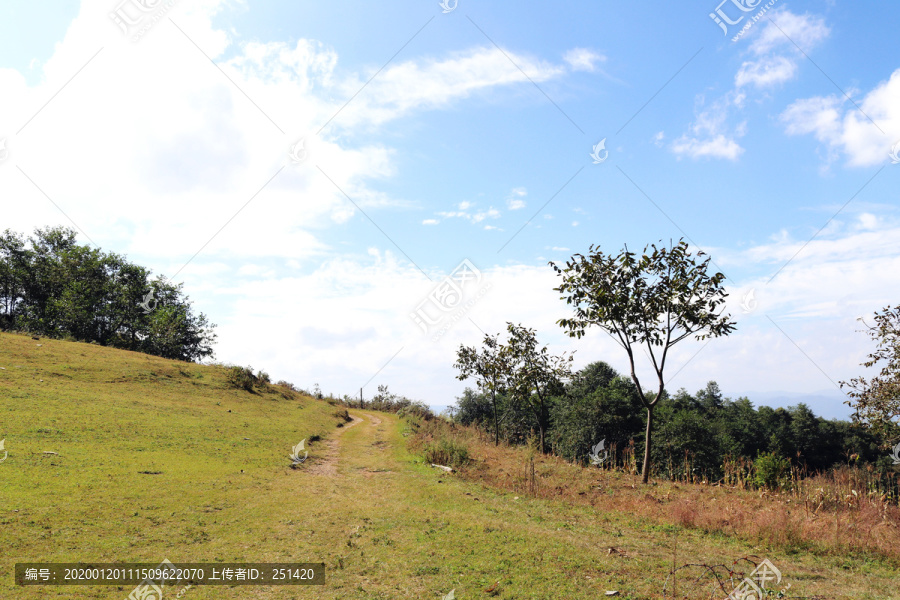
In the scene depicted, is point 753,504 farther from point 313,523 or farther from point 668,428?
point 668,428

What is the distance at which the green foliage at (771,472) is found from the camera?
51.0 ft

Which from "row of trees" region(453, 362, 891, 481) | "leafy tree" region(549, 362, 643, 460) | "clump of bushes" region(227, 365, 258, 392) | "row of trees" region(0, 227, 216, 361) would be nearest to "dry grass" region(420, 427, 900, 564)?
"row of trees" region(453, 362, 891, 481)

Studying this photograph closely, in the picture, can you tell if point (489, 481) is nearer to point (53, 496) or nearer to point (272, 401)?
point (53, 496)

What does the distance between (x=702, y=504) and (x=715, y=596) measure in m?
7.12

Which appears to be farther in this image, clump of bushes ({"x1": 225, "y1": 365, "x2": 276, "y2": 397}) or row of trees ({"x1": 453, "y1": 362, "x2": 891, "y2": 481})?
clump of bushes ({"x1": 225, "y1": 365, "x2": 276, "y2": 397})

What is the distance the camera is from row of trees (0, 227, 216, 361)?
59.2 m

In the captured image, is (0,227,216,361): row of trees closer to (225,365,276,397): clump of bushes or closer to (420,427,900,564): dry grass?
(225,365,276,397): clump of bushes

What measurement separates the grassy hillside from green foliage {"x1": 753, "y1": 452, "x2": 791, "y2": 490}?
6.59 m

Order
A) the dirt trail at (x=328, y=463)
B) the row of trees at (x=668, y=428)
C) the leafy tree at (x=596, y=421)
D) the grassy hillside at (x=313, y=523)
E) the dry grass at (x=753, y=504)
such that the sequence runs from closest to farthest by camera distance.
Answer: the grassy hillside at (x=313, y=523) < the dry grass at (x=753, y=504) < the dirt trail at (x=328, y=463) < the row of trees at (x=668, y=428) < the leafy tree at (x=596, y=421)

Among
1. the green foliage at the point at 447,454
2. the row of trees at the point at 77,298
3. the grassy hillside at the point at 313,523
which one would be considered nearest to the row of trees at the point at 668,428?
the green foliage at the point at 447,454

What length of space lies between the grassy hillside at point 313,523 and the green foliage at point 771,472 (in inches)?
259

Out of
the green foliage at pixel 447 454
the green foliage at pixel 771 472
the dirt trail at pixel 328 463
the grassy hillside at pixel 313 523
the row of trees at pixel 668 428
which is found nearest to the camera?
the grassy hillside at pixel 313 523

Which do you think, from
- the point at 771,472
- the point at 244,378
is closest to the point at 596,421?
the point at 771,472

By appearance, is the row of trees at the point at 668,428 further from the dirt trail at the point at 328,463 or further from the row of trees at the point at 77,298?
the row of trees at the point at 77,298
